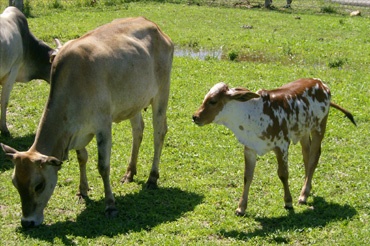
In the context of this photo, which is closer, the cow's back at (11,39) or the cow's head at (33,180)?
the cow's head at (33,180)

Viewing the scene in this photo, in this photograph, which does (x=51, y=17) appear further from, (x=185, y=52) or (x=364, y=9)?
(x=364, y=9)

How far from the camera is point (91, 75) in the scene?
7.41 m

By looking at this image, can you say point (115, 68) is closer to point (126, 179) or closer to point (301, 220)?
point (126, 179)

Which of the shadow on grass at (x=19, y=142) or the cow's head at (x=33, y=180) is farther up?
the cow's head at (x=33, y=180)

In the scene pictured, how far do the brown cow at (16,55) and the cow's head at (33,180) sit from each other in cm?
389

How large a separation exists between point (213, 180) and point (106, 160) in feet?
5.92

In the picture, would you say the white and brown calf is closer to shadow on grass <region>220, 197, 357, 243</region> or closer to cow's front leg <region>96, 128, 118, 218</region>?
shadow on grass <region>220, 197, 357, 243</region>

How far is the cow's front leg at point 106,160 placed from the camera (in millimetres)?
7506

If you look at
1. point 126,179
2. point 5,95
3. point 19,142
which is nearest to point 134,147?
point 126,179

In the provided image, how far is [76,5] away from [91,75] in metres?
17.6

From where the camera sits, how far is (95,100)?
739 centimetres

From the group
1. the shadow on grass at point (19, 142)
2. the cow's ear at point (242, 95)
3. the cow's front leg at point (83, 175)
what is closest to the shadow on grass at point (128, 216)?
the cow's front leg at point (83, 175)

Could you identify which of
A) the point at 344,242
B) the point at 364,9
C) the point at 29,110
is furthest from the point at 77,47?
the point at 364,9

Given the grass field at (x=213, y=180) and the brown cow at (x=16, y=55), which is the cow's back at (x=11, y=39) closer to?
the brown cow at (x=16, y=55)
